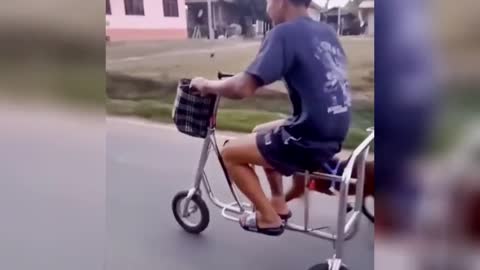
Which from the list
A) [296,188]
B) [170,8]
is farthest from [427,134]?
[170,8]

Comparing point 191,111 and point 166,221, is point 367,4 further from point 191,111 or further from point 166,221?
point 166,221

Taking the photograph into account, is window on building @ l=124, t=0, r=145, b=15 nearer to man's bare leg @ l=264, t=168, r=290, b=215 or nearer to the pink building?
the pink building

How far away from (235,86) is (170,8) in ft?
1.11

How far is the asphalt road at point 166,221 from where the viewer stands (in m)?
1.87

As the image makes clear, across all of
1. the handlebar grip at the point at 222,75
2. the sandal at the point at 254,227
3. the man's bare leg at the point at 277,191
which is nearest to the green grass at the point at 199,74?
the handlebar grip at the point at 222,75

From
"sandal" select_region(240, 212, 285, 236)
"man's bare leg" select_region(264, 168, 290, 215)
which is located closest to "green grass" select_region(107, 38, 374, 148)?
"man's bare leg" select_region(264, 168, 290, 215)

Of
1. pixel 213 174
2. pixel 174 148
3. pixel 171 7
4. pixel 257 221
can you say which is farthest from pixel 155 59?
pixel 257 221

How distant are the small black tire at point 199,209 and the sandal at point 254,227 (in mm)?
129

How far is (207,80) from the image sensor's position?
1938mm

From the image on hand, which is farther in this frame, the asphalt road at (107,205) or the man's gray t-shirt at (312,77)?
the asphalt road at (107,205)

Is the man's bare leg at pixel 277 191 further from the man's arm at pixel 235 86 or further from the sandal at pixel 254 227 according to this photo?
the man's arm at pixel 235 86

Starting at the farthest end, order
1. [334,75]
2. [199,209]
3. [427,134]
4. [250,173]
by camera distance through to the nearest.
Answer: [199,209]
[250,173]
[334,75]
[427,134]

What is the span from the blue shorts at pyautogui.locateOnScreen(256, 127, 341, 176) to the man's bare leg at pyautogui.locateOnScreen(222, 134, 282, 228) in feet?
0.09

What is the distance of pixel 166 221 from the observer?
2.06m
